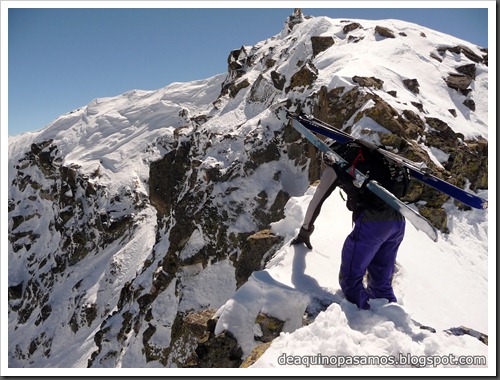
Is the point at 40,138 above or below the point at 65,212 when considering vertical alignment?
above

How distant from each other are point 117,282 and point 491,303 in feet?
157

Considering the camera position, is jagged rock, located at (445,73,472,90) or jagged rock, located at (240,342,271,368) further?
jagged rock, located at (445,73,472,90)

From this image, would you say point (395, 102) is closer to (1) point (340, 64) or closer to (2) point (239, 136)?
(1) point (340, 64)

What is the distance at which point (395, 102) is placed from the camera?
15.7 m

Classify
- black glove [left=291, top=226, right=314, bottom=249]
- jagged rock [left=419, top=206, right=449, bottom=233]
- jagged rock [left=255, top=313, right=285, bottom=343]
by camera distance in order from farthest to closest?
jagged rock [left=419, top=206, right=449, bottom=233] < black glove [left=291, top=226, right=314, bottom=249] < jagged rock [left=255, top=313, right=285, bottom=343]

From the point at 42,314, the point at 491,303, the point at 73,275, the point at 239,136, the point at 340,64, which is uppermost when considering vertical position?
the point at 340,64

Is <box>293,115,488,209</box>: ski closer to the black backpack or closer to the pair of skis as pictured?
the pair of skis

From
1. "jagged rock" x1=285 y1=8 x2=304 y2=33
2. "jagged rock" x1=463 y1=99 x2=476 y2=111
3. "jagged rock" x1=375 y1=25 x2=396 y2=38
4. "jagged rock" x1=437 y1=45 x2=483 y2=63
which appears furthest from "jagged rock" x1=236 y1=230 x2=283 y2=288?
"jagged rock" x1=285 y1=8 x2=304 y2=33

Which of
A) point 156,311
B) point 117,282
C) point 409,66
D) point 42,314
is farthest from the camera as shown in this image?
point 42,314

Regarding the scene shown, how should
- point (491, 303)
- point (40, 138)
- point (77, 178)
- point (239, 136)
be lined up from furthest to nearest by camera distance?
point (40, 138), point (77, 178), point (239, 136), point (491, 303)

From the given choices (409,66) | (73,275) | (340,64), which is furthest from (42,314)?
(409,66)

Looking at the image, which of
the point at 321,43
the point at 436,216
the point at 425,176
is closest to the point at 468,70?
the point at 321,43

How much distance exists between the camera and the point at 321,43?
33406 mm

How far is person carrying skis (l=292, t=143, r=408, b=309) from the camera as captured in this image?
16.0 feet
